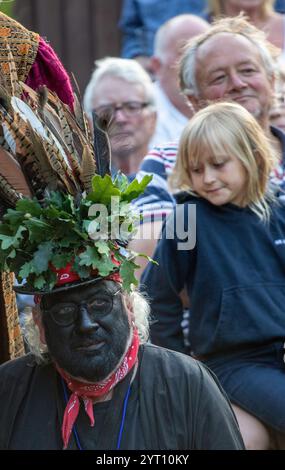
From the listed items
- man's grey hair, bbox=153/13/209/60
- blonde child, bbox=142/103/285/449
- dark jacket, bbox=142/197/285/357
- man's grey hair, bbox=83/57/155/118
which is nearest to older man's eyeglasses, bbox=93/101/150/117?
man's grey hair, bbox=83/57/155/118

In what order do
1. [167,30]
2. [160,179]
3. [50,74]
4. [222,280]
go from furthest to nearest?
[167,30] → [160,179] → [222,280] → [50,74]

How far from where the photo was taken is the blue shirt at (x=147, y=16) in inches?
269

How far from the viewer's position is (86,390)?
3.41 m

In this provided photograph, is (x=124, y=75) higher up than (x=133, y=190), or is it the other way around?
(x=124, y=75)

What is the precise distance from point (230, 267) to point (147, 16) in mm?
2959

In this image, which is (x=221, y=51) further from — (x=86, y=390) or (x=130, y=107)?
(x=86, y=390)

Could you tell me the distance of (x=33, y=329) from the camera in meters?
3.63

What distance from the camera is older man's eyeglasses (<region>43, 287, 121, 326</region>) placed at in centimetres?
337

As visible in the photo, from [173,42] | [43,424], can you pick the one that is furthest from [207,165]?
[173,42]

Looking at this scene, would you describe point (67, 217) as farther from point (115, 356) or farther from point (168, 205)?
point (168, 205)

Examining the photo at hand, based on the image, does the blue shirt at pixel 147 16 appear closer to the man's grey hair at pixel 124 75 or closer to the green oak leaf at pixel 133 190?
the man's grey hair at pixel 124 75

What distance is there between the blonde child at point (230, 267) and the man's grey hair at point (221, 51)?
0.71m

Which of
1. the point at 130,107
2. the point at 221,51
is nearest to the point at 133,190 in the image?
the point at 221,51

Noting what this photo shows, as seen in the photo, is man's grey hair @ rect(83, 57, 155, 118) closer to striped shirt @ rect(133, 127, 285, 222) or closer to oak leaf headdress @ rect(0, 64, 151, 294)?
striped shirt @ rect(133, 127, 285, 222)
